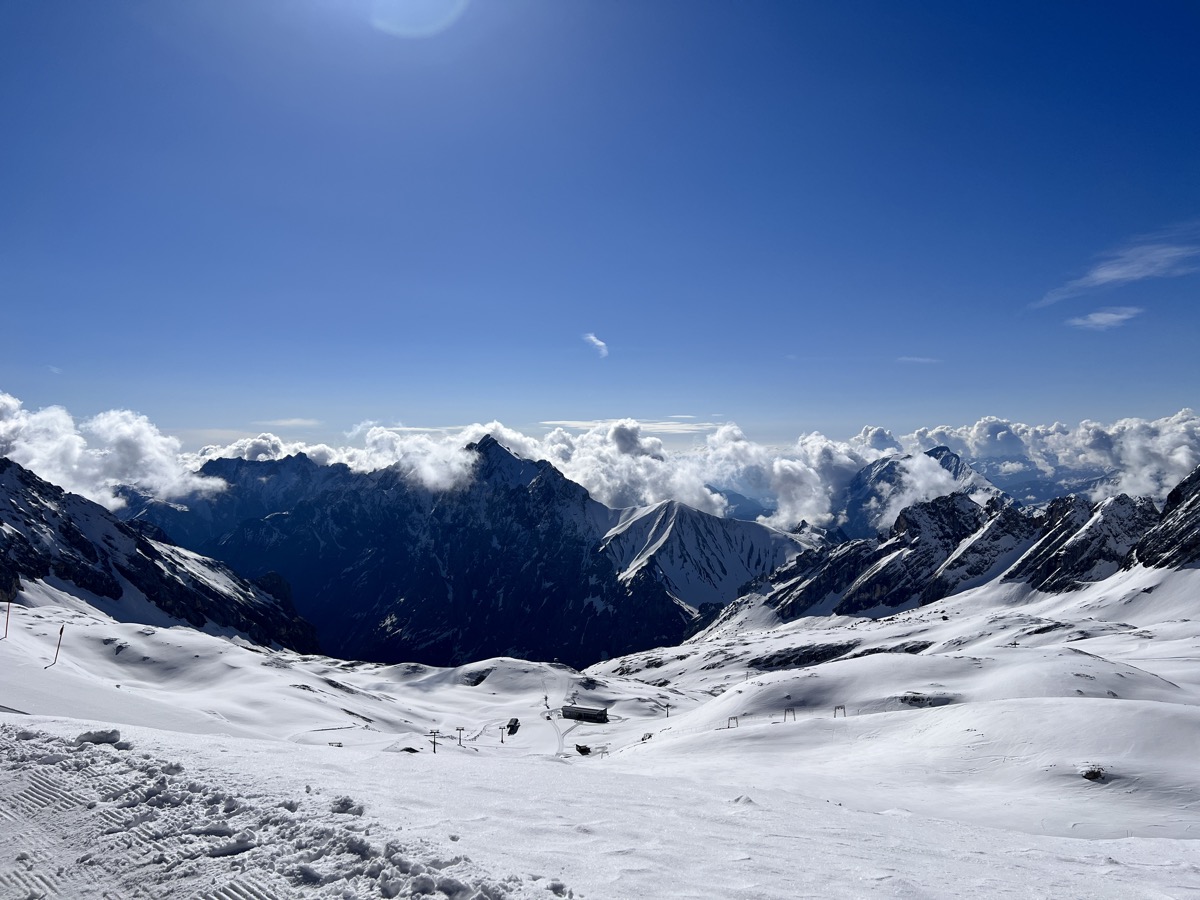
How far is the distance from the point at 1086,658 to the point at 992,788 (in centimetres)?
5409

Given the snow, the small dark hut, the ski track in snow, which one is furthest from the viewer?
the small dark hut

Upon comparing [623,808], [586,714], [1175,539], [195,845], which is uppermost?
[1175,539]

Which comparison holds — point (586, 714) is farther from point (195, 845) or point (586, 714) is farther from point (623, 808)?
point (195, 845)

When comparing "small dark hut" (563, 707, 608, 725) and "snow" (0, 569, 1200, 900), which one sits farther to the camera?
"small dark hut" (563, 707, 608, 725)

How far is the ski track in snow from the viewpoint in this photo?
9531 millimetres

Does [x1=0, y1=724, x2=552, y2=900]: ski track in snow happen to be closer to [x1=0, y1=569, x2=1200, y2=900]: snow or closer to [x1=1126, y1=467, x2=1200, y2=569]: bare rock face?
[x1=0, y1=569, x2=1200, y2=900]: snow

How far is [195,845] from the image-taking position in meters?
10.9

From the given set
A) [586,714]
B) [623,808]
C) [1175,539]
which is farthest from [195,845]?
[1175,539]

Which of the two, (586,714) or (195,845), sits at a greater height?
(195,845)

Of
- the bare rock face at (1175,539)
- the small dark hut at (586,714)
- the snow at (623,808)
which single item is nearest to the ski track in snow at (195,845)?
the snow at (623,808)

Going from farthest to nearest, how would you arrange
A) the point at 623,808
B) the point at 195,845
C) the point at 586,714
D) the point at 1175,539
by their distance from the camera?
the point at 1175,539
the point at 586,714
the point at 623,808
the point at 195,845

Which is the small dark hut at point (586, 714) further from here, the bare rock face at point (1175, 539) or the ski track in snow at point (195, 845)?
the bare rock face at point (1175, 539)

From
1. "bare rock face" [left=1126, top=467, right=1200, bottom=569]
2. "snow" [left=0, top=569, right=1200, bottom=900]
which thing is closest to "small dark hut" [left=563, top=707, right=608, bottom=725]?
"snow" [left=0, top=569, right=1200, bottom=900]

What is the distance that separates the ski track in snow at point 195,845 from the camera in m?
9.53
